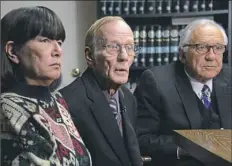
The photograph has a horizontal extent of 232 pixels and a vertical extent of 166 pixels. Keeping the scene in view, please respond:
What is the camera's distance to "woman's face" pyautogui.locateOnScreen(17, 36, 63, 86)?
101 cm

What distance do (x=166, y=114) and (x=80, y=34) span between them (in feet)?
5.85

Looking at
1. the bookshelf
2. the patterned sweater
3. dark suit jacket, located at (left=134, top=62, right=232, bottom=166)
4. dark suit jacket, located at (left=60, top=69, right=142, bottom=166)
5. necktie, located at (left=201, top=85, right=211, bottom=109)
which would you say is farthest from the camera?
the bookshelf

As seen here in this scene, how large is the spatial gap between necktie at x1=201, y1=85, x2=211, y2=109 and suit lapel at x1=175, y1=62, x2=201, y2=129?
0.18 ft

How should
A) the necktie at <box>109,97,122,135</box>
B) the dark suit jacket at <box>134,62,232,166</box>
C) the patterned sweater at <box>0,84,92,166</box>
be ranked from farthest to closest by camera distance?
the dark suit jacket at <box>134,62,232,166</box>
the necktie at <box>109,97,122,135</box>
the patterned sweater at <box>0,84,92,166</box>

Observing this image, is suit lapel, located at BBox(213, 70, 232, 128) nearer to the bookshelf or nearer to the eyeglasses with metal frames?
the eyeglasses with metal frames

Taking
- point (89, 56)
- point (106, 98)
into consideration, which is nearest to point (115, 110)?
point (106, 98)

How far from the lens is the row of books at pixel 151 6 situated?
2.96 metres

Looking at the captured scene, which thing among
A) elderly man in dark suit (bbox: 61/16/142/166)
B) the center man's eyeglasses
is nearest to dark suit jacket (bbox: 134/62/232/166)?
elderly man in dark suit (bbox: 61/16/142/166)

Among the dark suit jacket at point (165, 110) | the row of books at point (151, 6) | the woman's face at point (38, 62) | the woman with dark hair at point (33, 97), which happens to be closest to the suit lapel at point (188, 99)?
the dark suit jacket at point (165, 110)

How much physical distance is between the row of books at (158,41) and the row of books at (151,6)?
0.42 ft

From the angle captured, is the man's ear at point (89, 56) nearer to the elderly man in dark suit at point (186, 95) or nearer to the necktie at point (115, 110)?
the necktie at point (115, 110)

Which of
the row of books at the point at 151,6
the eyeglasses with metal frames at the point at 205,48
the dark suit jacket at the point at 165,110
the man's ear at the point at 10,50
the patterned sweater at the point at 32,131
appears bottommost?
the dark suit jacket at the point at 165,110

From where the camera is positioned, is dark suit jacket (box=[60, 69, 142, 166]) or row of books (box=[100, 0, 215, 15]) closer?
dark suit jacket (box=[60, 69, 142, 166])

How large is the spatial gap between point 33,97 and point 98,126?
1.37 feet
